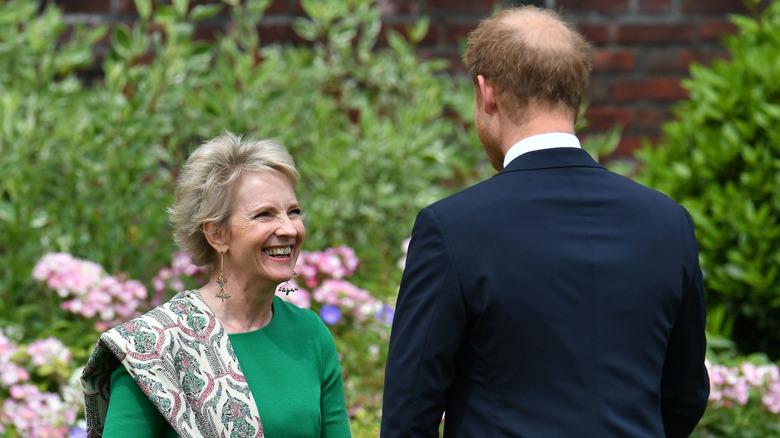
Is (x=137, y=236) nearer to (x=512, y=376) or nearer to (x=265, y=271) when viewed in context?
(x=265, y=271)

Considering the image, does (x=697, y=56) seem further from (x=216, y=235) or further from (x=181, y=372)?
(x=181, y=372)

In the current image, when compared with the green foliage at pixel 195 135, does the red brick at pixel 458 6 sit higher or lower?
higher

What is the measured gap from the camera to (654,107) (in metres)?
5.43

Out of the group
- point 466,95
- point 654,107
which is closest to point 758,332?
point 654,107

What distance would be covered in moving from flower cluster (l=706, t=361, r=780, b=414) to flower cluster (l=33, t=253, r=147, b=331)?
2.37m

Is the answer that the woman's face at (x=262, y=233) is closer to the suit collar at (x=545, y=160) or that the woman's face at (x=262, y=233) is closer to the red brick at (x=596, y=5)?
the suit collar at (x=545, y=160)

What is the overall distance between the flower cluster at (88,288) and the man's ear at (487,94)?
239 centimetres

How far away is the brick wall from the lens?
Answer: 5.39 metres

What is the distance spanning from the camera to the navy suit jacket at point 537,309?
190 cm

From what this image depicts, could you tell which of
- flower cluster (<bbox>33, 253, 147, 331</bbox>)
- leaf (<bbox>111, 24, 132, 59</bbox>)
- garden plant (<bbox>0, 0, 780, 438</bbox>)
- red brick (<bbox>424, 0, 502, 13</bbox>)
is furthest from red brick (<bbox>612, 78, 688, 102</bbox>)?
flower cluster (<bbox>33, 253, 147, 331</bbox>)

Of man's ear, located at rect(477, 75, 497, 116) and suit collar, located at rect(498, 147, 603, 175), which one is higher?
man's ear, located at rect(477, 75, 497, 116)

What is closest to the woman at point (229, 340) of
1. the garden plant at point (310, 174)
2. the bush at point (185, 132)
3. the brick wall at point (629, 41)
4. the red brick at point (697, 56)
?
the garden plant at point (310, 174)

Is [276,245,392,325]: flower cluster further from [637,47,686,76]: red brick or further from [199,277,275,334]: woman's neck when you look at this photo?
[637,47,686,76]: red brick

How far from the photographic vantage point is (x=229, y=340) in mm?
2232
